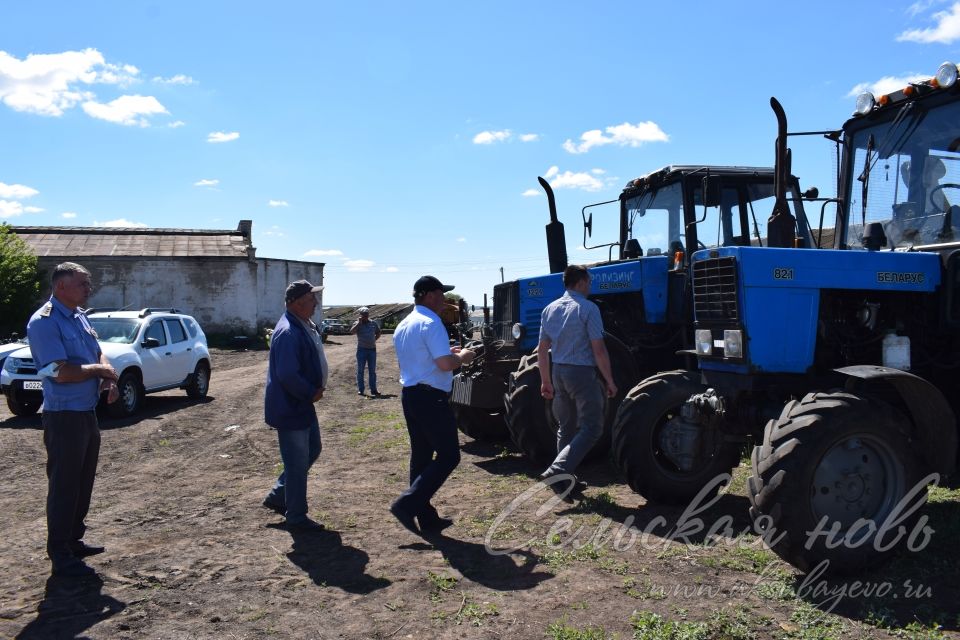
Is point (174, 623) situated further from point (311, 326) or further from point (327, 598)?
point (311, 326)

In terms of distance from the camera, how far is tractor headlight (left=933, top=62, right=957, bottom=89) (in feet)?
17.0

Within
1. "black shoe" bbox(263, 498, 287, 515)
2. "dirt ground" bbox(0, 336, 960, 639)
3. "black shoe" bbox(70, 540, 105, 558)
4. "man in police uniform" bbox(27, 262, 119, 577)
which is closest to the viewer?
"dirt ground" bbox(0, 336, 960, 639)

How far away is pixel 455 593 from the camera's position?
4.41 meters

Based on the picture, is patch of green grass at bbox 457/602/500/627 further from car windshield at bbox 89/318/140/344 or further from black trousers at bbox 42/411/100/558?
car windshield at bbox 89/318/140/344

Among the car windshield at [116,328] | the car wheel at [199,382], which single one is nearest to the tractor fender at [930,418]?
the car windshield at [116,328]

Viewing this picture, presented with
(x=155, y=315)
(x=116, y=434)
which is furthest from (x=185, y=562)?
(x=155, y=315)

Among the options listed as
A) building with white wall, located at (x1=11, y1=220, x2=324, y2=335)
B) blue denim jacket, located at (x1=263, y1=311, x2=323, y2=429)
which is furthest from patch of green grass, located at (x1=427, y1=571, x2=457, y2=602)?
building with white wall, located at (x1=11, y1=220, x2=324, y2=335)

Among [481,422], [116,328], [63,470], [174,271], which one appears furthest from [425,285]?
[174,271]

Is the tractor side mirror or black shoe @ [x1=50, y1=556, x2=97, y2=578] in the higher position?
the tractor side mirror

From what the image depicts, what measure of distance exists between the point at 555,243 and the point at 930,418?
16.8 feet

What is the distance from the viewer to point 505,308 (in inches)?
369

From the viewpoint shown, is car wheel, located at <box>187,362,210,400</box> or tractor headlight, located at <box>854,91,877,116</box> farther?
car wheel, located at <box>187,362,210,400</box>

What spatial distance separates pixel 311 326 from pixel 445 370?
4.30ft

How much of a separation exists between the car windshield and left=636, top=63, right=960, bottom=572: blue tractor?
33.5ft
